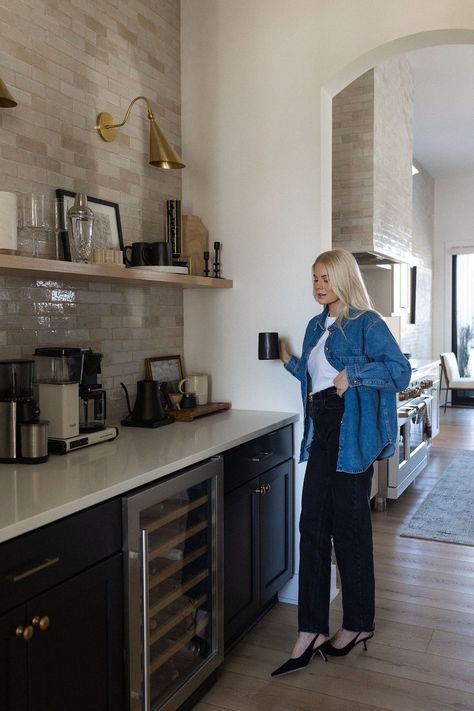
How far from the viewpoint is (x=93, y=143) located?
271 cm

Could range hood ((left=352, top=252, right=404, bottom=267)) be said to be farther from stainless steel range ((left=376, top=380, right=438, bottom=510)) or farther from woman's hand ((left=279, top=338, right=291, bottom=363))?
woman's hand ((left=279, top=338, right=291, bottom=363))

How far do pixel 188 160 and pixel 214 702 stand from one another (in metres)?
2.47

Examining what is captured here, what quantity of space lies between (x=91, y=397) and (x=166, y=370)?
2.56 feet

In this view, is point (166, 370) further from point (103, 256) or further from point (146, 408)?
point (103, 256)

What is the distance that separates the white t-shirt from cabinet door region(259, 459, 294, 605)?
478mm

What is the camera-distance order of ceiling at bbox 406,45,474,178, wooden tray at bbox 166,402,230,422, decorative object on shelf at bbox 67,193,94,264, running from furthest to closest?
ceiling at bbox 406,45,474,178, wooden tray at bbox 166,402,230,422, decorative object on shelf at bbox 67,193,94,264

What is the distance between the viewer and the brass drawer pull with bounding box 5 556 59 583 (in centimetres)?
144

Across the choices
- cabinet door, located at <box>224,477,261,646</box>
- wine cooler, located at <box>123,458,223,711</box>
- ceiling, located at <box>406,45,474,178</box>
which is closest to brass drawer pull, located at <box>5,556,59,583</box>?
wine cooler, located at <box>123,458,223,711</box>

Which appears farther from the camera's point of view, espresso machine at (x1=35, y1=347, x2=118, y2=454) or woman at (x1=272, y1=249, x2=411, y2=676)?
woman at (x1=272, y1=249, x2=411, y2=676)

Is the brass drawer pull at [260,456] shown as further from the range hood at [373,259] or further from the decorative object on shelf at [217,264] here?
the range hood at [373,259]

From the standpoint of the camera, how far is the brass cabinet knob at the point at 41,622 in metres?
1.50

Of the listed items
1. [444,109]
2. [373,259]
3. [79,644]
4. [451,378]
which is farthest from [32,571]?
[451,378]

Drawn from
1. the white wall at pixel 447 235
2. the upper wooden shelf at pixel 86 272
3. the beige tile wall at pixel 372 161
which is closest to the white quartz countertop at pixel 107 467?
the upper wooden shelf at pixel 86 272

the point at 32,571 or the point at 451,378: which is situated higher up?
the point at 32,571
